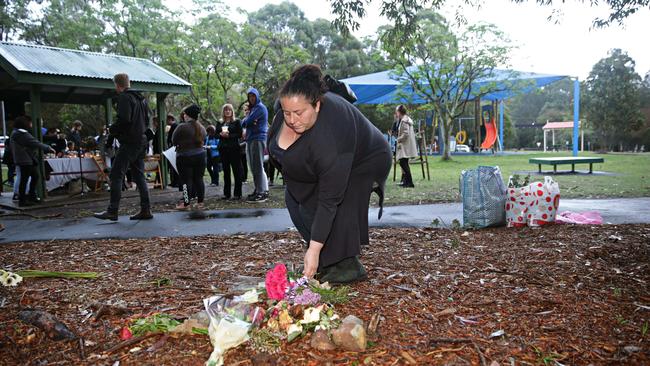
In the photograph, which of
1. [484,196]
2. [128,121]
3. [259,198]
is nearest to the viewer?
[484,196]

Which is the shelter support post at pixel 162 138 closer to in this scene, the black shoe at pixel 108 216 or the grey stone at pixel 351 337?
the black shoe at pixel 108 216

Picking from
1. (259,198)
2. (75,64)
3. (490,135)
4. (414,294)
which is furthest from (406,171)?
(490,135)

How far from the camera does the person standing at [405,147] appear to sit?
11.1m

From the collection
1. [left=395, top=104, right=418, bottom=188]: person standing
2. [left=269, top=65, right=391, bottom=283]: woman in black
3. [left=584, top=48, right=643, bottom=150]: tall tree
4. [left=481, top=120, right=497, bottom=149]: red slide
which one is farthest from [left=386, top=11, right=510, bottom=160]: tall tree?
[left=584, top=48, right=643, bottom=150]: tall tree

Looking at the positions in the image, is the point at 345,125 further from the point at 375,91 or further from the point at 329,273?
the point at 375,91

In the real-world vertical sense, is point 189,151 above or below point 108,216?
above

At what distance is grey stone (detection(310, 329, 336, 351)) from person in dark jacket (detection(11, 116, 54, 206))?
8.93 metres

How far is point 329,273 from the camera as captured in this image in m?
3.56

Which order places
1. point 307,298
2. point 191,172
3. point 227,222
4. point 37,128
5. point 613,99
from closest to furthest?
point 307,298 < point 227,222 < point 191,172 < point 37,128 < point 613,99

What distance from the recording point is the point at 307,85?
113 inches

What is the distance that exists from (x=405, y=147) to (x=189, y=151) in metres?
4.95

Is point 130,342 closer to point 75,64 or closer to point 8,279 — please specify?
point 8,279

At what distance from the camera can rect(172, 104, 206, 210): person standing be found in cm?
853

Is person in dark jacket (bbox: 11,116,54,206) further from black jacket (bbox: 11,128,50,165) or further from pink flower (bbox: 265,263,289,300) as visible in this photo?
pink flower (bbox: 265,263,289,300)
